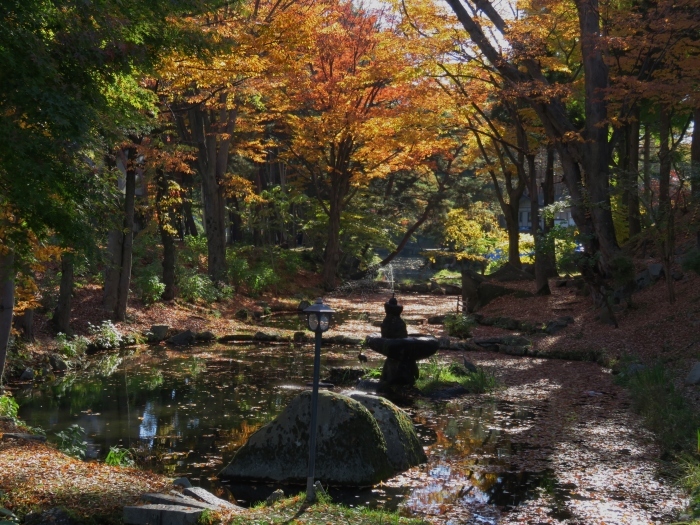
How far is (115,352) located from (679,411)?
12.1 metres

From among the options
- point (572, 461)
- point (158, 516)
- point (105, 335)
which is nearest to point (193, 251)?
point (105, 335)

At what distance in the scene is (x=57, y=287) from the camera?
62.7ft

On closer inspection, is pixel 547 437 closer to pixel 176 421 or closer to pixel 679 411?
pixel 679 411

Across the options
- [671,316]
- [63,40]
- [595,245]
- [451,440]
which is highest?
[63,40]

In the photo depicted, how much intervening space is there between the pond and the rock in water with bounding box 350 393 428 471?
181mm

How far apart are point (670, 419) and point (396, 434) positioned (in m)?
3.58

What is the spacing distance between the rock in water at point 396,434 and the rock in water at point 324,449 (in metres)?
0.28

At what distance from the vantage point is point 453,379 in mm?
13609

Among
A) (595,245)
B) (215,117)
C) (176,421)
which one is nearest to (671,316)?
(595,245)

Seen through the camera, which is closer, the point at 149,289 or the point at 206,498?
the point at 206,498

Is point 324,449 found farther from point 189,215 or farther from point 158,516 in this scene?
point 189,215

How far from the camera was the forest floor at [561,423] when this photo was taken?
668 centimetres

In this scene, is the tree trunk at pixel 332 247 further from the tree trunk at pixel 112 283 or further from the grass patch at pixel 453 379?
the grass patch at pixel 453 379

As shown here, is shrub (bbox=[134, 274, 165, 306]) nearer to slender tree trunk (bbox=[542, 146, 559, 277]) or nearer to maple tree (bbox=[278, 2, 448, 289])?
maple tree (bbox=[278, 2, 448, 289])
